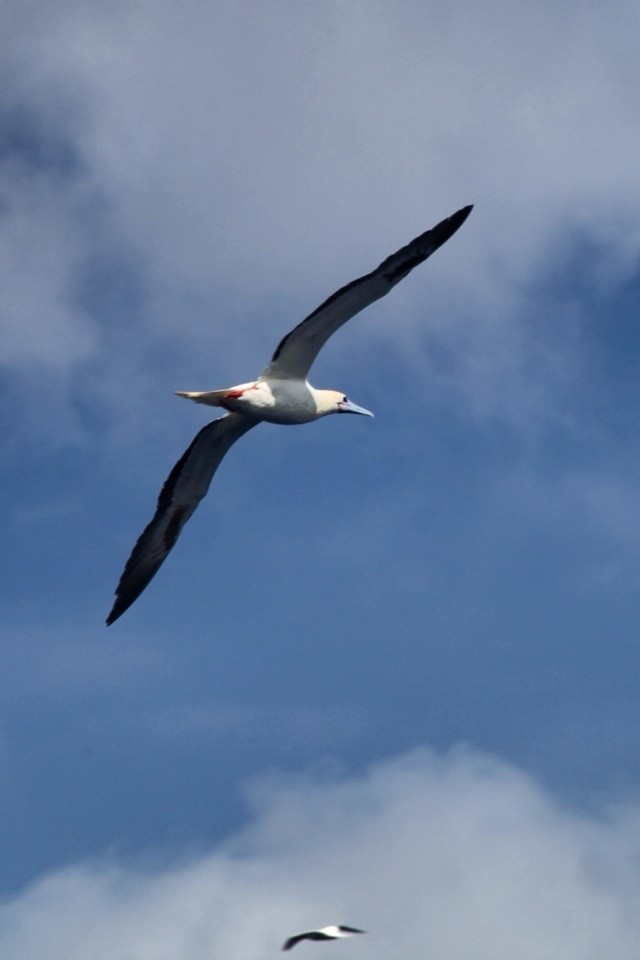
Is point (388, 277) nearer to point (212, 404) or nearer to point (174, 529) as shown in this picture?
point (212, 404)

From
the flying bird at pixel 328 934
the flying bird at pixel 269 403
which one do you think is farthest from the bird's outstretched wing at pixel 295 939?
the flying bird at pixel 269 403

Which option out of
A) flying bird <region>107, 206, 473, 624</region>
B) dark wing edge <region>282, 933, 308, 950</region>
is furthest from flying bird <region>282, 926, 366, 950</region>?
flying bird <region>107, 206, 473, 624</region>

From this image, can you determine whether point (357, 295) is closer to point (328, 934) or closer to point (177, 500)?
point (177, 500)

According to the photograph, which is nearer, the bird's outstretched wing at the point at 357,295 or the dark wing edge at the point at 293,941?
the dark wing edge at the point at 293,941

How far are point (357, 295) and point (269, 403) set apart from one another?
9.89 feet

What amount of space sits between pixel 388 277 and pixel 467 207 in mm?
2013

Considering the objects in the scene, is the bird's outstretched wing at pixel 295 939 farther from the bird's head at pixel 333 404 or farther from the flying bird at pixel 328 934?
the bird's head at pixel 333 404

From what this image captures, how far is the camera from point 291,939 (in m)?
13.6

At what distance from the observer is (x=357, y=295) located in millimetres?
23438

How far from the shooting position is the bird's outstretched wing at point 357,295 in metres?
23.2

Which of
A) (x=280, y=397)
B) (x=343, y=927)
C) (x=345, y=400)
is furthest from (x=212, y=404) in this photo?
(x=343, y=927)

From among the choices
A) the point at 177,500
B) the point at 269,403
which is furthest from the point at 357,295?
the point at 177,500

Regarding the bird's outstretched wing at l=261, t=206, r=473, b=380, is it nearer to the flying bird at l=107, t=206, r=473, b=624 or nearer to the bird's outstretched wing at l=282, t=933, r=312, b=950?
the flying bird at l=107, t=206, r=473, b=624

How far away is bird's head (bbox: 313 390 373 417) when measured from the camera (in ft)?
87.8
